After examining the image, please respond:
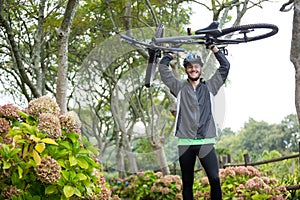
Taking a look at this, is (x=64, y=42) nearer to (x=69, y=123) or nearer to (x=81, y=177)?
(x=69, y=123)

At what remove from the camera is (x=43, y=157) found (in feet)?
6.67

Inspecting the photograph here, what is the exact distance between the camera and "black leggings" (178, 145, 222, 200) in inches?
113

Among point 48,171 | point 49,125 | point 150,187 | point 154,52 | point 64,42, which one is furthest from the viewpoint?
point 150,187

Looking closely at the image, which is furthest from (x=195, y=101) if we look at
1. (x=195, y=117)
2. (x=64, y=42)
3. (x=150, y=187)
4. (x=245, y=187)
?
(x=150, y=187)

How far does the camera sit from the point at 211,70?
11.2 feet

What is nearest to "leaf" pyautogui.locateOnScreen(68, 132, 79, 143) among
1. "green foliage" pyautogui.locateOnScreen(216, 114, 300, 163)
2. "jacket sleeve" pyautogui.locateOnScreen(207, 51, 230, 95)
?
"jacket sleeve" pyautogui.locateOnScreen(207, 51, 230, 95)

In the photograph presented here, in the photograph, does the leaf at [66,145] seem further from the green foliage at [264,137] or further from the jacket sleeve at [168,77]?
the green foliage at [264,137]

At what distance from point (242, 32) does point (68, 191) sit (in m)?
1.55

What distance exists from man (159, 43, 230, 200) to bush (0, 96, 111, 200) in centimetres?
70

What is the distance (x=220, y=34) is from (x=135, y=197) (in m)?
5.42

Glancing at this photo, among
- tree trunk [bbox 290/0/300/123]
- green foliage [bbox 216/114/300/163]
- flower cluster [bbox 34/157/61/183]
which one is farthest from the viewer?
green foliage [bbox 216/114/300/163]

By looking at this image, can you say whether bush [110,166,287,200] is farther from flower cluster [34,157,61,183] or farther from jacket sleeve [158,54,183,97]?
flower cluster [34,157,61,183]

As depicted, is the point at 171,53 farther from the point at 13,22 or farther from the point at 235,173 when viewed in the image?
the point at 13,22

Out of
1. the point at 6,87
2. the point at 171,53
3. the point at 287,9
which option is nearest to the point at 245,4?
the point at 287,9
